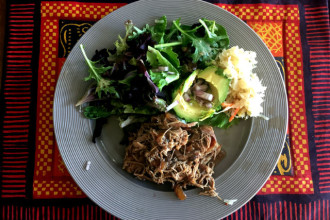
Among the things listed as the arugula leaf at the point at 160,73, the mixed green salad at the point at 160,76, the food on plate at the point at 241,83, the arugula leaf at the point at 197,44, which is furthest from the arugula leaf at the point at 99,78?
the food on plate at the point at 241,83

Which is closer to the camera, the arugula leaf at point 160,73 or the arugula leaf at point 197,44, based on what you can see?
the arugula leaf at point 160,73

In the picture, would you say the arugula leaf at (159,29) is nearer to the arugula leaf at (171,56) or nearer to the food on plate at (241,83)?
the arugula leaf at (171,56)

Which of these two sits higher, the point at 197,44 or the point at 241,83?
the point at 197,44

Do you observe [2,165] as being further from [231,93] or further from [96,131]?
[231,93]

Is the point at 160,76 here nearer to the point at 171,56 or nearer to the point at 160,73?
the point at 160,73

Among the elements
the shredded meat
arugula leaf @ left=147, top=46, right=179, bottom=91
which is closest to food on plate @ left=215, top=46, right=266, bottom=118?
the shredded meat

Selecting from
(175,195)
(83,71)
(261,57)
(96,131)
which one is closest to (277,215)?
(175,195)

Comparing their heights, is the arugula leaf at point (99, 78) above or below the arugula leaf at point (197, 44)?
below

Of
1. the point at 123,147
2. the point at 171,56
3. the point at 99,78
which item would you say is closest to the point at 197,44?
the point at 171,56
